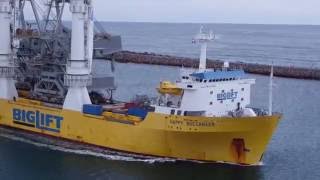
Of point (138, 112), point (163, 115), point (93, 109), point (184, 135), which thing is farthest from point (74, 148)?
point (184, 135)

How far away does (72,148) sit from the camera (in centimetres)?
2422

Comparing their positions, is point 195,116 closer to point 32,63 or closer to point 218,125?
point 218,125

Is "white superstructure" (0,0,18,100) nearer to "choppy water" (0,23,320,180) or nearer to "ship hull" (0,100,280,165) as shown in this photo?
"choppy water" (0,23,320,180)

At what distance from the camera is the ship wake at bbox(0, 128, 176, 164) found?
72.8 ft

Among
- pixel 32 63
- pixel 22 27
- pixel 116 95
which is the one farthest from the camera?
pixel 116 95

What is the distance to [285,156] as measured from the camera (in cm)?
2361

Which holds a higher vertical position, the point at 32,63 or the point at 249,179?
the point at 32,63

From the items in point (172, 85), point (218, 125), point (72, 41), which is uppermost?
point (72, 41)

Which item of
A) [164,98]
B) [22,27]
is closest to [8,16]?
[22,27]

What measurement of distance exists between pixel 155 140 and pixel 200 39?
454 centimetres

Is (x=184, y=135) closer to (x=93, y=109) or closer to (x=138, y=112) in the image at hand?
(x=138, y=112)

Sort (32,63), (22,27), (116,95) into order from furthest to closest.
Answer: (116,95) < (22,27) < (32,63)

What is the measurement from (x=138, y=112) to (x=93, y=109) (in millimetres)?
2364

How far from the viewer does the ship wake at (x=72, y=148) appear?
22.2 m
